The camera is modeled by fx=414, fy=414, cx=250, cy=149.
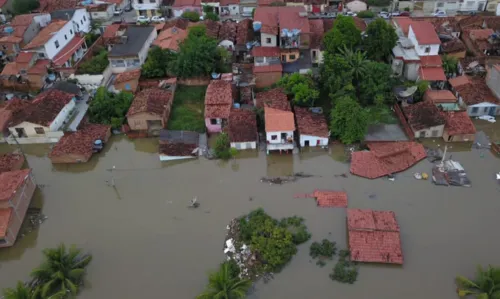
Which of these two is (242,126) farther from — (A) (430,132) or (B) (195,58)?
(A) (430,132)

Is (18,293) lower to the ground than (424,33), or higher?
lower

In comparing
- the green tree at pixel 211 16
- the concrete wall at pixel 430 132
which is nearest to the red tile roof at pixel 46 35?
the green tree at pixel 211 16

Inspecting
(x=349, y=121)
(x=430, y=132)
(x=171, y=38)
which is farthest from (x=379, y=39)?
(x=171, y=38)

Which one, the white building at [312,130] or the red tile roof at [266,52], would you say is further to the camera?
the red tile roof at [266,52]

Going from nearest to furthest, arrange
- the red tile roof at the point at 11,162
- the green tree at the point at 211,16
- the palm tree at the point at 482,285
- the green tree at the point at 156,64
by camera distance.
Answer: the palm tree at the point at 482,285 < the red tile roof at the point at 11,162 < the green tree at the point at 156,64 < the green tree at the point at 211,16

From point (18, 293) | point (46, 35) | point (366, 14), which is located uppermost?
point (46, 35)

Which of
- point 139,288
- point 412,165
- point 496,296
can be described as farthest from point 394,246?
point 139,288

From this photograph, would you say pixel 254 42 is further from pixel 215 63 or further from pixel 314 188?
pixel 314 188

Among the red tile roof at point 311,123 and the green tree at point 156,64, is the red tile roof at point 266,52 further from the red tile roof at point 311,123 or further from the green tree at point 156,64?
the green tree at point 156,64
